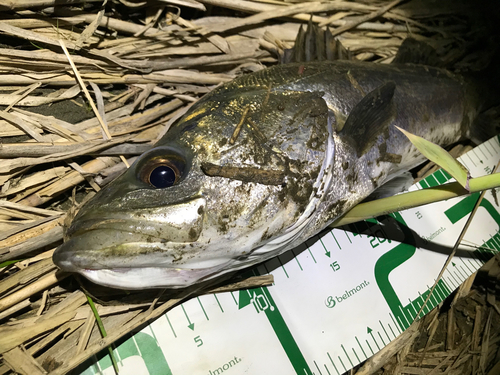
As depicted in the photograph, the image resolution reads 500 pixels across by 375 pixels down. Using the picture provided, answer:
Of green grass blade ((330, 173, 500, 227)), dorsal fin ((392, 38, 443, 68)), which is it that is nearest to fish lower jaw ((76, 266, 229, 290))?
green grass blade ((330, 173, 500, 227))

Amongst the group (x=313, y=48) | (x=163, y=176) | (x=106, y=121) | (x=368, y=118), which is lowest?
(x=368, y=118)

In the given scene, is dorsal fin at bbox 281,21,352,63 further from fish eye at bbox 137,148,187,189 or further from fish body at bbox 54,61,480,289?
fish eye at bbox 137,148,187,189

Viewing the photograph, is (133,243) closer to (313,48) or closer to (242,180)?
(242,180)

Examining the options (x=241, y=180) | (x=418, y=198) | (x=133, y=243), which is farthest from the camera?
(x=418, y=198)

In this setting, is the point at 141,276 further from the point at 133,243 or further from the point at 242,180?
the point at 242,180

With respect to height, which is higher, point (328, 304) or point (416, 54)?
point (416, 54)

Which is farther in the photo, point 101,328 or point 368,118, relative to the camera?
point 101,328

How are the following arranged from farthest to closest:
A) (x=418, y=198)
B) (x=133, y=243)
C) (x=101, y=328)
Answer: (x=101, y=328), (x=418, y=198), (x=133, y=243)

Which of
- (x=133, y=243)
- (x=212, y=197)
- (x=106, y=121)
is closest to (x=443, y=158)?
(x=212, y=197)
